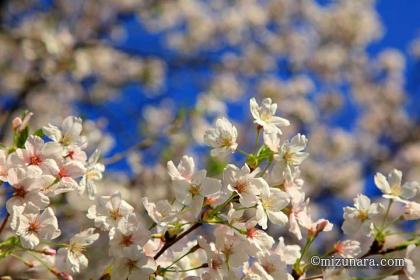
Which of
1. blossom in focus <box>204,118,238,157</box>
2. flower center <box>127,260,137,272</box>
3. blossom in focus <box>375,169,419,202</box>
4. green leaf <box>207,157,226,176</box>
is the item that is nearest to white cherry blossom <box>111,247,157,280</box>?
flower center <box>127,260,137,272</box>

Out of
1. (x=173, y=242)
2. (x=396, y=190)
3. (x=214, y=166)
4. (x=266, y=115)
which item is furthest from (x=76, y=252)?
(x=214, y=166)

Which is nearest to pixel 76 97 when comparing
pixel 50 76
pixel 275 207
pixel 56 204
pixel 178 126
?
pixel 50 76

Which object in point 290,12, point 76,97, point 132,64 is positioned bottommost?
point 76,97

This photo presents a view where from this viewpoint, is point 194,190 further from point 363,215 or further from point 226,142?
point 363,215

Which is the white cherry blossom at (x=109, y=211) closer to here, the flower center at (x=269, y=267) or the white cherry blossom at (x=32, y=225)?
the white cherry blossom at (x=32, y=225)

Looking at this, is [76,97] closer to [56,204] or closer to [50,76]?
[50,76]

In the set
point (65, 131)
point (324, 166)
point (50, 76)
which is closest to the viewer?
point (65, 131)

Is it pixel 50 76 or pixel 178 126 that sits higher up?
pixel 178 126

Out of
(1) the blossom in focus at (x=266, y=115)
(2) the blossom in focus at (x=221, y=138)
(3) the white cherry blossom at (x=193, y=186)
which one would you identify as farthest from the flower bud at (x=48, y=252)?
(1) the blossom in focus at (x=266, y=115)

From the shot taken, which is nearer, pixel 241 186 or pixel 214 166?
pixel 241 186
